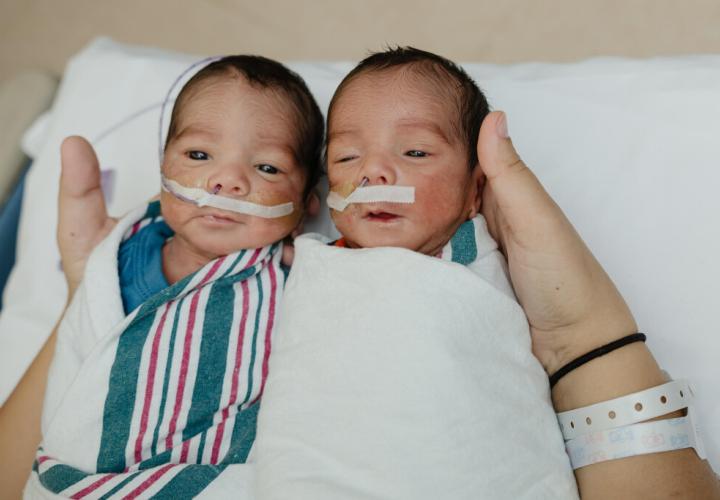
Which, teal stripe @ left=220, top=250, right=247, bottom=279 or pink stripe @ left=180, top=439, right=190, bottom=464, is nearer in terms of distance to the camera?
pink stripe @ left=180, top=439, right=190, bottom=464

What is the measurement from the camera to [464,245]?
1266 millimetres

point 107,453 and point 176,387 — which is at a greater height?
point 176,387

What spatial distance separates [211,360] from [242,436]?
17cm

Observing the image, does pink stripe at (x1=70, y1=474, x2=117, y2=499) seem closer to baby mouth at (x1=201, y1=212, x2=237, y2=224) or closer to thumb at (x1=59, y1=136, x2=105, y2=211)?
baby mouth at (x1=201, y1=212, x2=237, y2=224)

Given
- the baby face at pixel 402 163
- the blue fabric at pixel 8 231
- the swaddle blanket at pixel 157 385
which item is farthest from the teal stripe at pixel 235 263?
the blue fabric at pixel 8 231

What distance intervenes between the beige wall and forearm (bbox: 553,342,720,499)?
1693 mm

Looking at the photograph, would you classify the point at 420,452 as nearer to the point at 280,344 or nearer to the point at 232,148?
the point at 280,344

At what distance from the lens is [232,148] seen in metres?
1.48

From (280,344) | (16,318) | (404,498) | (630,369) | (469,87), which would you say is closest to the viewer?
(404,498)

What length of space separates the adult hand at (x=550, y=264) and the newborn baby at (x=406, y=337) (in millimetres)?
63

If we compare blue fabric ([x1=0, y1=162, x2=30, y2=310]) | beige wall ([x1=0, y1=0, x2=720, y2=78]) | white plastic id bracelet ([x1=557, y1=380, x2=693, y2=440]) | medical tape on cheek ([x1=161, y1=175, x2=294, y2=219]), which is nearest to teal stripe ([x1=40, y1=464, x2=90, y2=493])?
medical tape on cheek ([x1=161, y1=175, x2=294, y2=219])

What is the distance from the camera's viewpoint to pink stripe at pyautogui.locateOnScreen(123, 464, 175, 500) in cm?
123

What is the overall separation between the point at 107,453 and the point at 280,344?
41 centimetres

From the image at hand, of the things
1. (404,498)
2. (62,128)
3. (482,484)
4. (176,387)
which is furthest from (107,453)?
(62,128)
